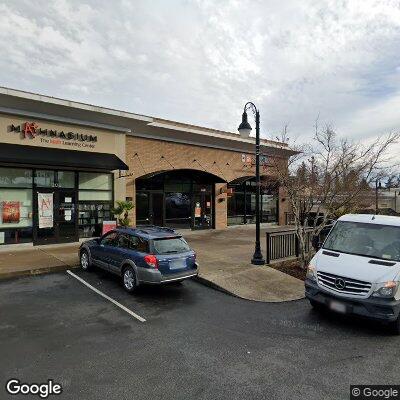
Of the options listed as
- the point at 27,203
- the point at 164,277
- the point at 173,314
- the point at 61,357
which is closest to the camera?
the point at 61,357

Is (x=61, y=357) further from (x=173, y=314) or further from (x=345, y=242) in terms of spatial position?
(x=345, y=242)

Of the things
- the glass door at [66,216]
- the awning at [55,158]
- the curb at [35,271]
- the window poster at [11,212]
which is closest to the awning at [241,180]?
the awning at [55,158]

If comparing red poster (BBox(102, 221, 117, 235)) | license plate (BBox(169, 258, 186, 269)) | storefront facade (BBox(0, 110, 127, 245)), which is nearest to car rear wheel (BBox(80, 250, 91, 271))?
license plate (BBox(169, 258, 186, 269))

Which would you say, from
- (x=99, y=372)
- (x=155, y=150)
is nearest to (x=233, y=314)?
(x=99, y=372)

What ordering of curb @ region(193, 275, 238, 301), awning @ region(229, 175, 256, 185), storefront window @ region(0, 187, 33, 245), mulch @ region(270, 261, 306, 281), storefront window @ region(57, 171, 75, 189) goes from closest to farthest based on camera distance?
curb @ region(193, 275, 238, 301) < mulch @ region(270, 261, 306, 281) < storefront window @ region(0, 187, 33, 245) < storefront window @ region(57, 171, 75, 189) < awning @ region(229, 175, 256, 185)

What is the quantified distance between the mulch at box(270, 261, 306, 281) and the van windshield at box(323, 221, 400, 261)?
2.73 meters

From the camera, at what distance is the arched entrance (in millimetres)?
18562

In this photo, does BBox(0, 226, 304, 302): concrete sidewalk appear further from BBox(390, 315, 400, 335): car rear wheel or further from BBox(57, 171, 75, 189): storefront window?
BBox(57, 171, 75, 189): storefront window

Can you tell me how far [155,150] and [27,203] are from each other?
7118mm

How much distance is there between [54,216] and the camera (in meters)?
14.6

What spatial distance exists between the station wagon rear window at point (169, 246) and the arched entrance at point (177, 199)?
975cm

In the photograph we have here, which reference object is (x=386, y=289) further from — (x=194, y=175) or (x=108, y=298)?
(x=194, y=175)

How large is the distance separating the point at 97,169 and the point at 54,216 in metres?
2.81

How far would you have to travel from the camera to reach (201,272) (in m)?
9.91
